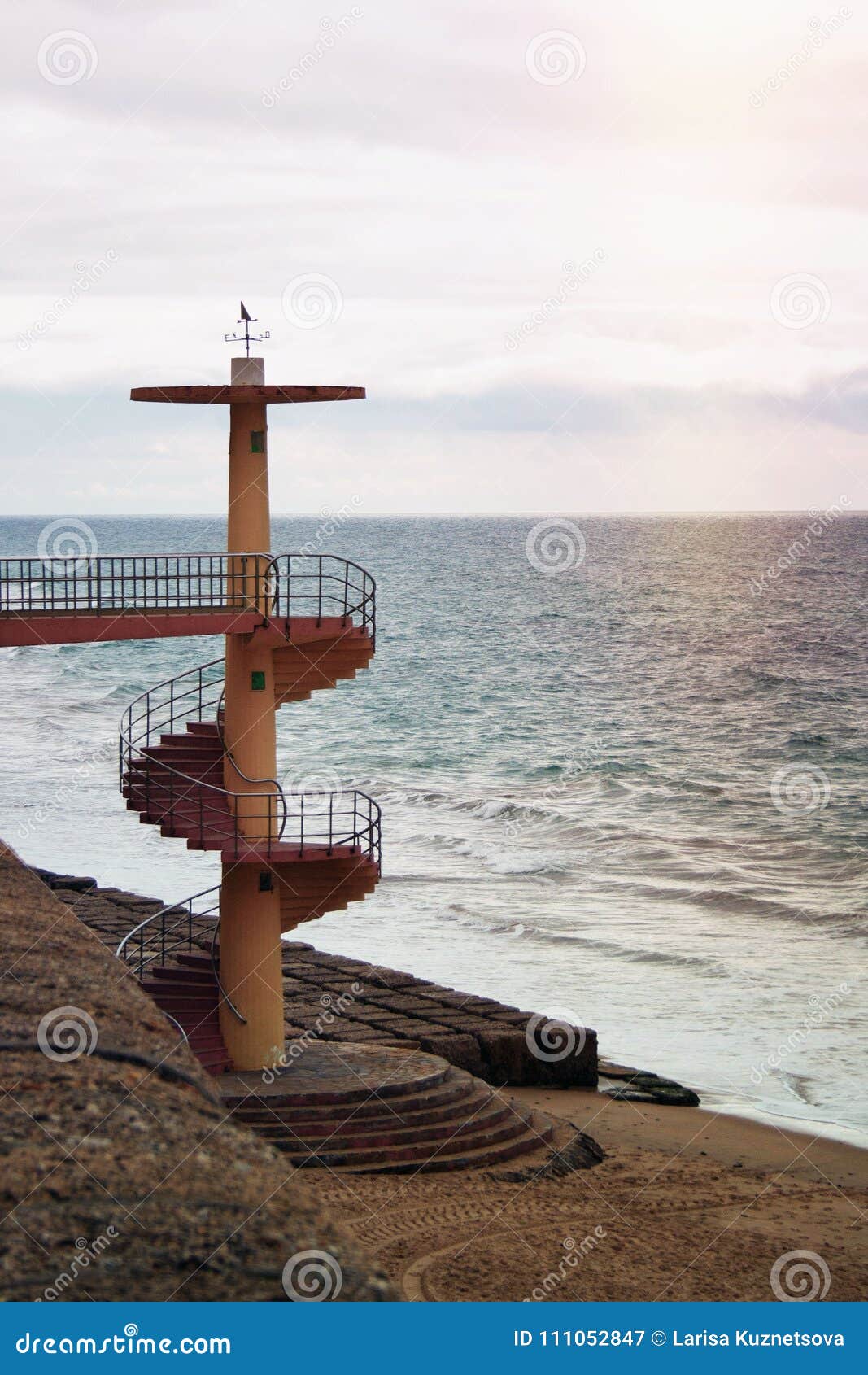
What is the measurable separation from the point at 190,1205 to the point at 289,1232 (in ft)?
1.29

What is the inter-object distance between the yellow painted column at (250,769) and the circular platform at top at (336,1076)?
1.42 ft

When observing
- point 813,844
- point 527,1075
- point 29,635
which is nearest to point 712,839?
point 813,844

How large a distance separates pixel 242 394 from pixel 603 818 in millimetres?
33734

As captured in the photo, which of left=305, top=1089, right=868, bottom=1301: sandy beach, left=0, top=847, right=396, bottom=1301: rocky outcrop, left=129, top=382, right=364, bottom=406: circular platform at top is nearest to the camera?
left=0, top=847, right=396, bottom=1301: rocky outcrop

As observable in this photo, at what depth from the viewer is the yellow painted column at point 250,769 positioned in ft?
59.0

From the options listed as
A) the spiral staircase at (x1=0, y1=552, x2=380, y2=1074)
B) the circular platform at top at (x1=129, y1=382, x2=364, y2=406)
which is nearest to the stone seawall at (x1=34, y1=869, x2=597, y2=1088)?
the spiral staircase at (x1=0, y1=552, x2=380, y2=1074)

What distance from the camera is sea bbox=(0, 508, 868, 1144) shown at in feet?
99.0

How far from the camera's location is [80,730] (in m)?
69.4

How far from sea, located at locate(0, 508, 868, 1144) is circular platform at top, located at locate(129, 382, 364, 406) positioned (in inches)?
502

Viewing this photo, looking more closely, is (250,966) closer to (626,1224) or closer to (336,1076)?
(336,1076)

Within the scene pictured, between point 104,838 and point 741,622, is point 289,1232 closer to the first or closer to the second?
point 104,838

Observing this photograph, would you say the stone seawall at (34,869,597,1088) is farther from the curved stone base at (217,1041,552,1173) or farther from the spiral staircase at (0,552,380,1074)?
the spiral staircase at (0,552,380,1074)

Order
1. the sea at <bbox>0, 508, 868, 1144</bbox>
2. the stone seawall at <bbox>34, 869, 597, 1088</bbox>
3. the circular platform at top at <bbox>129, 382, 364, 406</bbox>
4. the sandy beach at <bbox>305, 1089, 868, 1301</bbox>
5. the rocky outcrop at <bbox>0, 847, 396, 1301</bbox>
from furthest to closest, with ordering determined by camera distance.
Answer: the sea at <bbox>0, 508, 868, 1144</bbox> < the stone seawall at <bbox>34, 869, 597, 1088</bbox> < the circular platform at top at <bbox>129, 382, 364, 406</bbox> < the sandy beach at <bbox>305, 1089, 868, 1301</bbox> < the rocky outcrop at <bbox>0, 847, 396, 1301</bbox>

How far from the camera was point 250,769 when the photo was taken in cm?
1841
